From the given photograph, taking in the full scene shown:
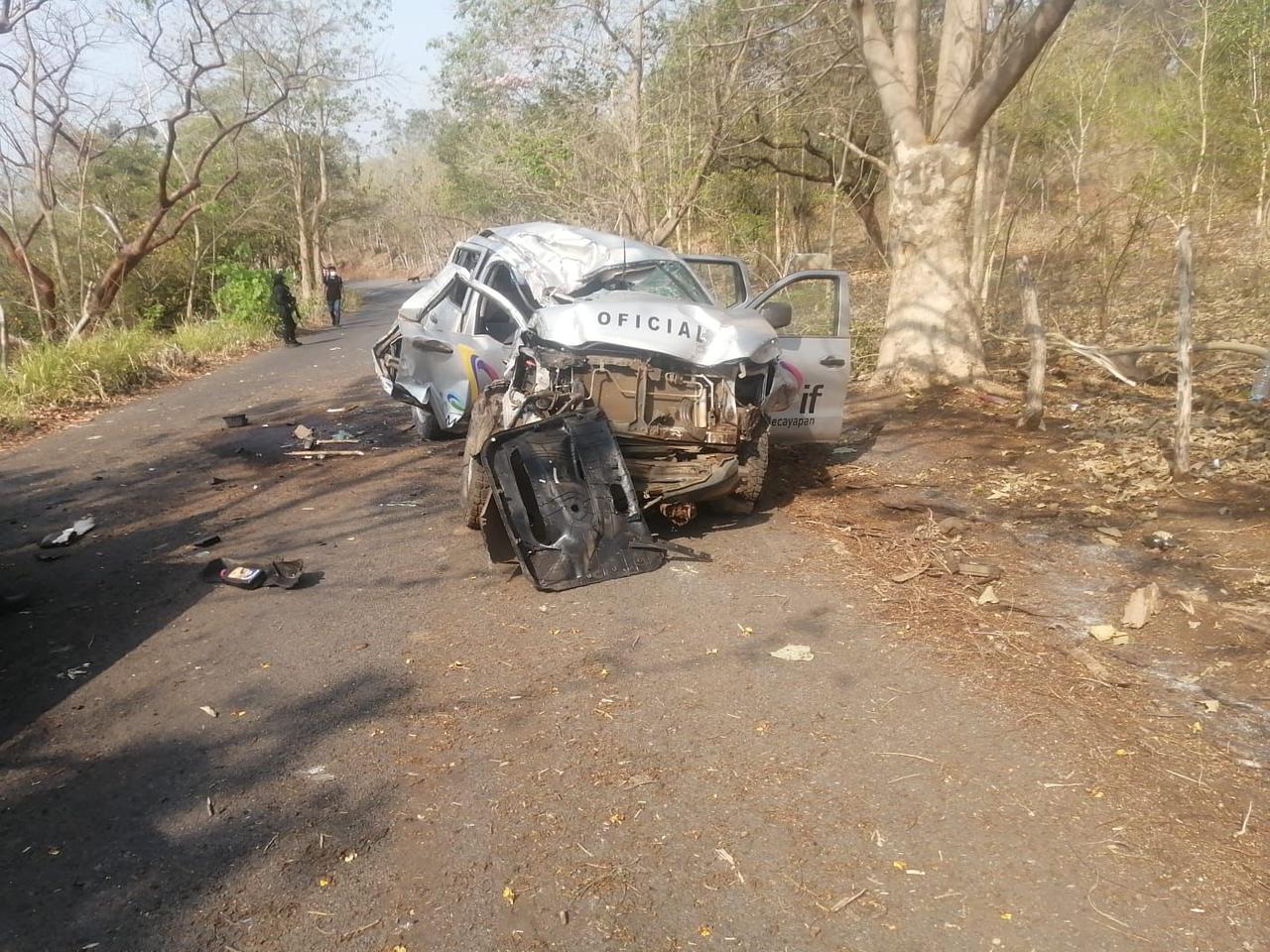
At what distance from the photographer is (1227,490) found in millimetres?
5910

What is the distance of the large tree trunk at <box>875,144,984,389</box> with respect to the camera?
32.0 ft

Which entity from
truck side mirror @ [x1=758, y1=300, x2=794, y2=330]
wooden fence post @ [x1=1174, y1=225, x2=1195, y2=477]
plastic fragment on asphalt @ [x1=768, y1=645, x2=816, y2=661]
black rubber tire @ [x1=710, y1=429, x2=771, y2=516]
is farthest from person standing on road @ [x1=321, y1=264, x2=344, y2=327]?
plastic fragment on asphalt @ [x1=768, y1=645, x2=816, y2=661]

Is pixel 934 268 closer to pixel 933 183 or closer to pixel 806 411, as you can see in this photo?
pixel 933 183

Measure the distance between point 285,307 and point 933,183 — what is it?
1409 cm

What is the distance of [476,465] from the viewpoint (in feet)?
18.1

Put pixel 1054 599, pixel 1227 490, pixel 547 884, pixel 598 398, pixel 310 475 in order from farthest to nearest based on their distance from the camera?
pixel 310 475
pixel 1227 490
pixel 598 398
pixel 1054 599
pixel 547 884

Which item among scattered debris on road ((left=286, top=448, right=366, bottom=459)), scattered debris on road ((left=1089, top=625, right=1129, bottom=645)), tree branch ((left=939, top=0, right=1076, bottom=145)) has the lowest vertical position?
scattered debris on road ((left=1089, top=625, right=1129, bottom=645))

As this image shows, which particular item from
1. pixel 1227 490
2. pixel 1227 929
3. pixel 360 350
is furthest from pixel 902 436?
pixel 360 350

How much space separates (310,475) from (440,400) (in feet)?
4.48

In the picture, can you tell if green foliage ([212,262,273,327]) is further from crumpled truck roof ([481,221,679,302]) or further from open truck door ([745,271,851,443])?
open truck door ([745,271,851,443])

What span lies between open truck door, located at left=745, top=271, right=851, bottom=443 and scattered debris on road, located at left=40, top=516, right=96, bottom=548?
210 inches

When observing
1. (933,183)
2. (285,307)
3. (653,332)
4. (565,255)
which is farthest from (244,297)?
(653,332)

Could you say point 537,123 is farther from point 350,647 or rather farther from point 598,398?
point 350,647

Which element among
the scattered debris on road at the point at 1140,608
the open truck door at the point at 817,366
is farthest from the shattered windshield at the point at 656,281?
the scattered debris on road at the point at 1140,608
